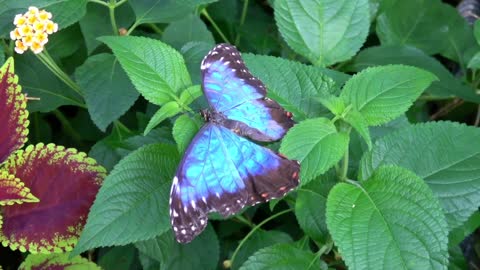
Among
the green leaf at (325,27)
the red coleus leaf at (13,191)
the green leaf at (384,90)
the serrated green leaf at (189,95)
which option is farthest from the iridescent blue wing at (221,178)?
the green leaf at (325,27)

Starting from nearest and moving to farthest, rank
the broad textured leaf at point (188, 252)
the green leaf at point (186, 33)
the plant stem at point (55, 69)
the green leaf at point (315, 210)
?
the green leaf at point (315, 210) < the broad textured leaf at point (188, 252) < the plant stem at point (55, 69) < the green leaf at point (186, 33)

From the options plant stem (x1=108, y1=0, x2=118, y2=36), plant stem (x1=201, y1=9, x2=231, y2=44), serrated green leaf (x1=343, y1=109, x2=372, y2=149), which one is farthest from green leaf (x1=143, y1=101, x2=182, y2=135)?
plant stem (x1=201, y1=9, x2=231, y2=44)

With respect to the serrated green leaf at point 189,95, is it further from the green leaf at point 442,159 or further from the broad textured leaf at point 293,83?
the green leaf at point 442,159

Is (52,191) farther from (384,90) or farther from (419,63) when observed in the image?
(419,63)

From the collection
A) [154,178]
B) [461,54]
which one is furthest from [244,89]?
[461,54]

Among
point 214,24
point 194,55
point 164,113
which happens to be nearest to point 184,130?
point 164,113

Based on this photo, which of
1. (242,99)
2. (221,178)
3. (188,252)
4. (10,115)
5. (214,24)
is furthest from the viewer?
(214,24)
